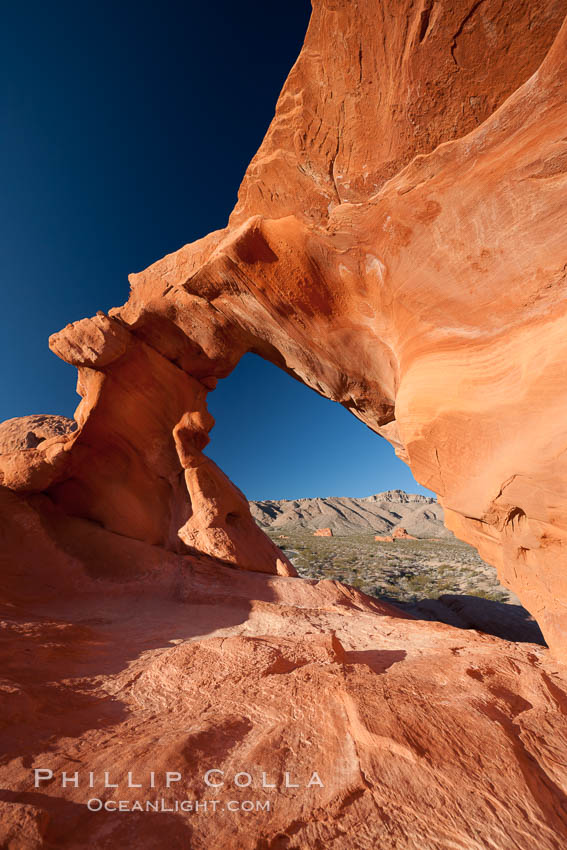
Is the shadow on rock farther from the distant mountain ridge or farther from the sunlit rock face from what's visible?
the distant mountain ridge

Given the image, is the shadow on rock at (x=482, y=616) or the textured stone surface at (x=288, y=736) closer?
the textured stone surface at (x=288, y=736)

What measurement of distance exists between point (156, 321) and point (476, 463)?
7400 mm

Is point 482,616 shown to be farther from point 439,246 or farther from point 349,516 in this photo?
point 349,516

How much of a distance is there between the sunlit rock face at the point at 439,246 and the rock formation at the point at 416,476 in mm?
26

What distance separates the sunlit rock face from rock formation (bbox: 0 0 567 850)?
26mm

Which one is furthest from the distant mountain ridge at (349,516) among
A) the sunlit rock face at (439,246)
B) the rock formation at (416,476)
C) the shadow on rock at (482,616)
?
the sunlit rock face at (439,246)

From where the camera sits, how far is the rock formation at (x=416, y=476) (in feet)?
6.39

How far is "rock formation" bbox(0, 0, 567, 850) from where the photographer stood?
1.95 m

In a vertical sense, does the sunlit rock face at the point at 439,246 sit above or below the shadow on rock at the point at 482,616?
above

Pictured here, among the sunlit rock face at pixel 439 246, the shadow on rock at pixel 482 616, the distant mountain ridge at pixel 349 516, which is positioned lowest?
the shadow on rock at pixel 482 616

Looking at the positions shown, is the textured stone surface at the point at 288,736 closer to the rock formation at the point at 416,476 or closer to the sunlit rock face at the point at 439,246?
the rock formation at the point at 416,476

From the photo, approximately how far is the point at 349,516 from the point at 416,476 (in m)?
71.3

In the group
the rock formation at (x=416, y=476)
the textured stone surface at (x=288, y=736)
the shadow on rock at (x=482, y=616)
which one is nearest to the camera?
the textured stone surface at (x=288, y=736)

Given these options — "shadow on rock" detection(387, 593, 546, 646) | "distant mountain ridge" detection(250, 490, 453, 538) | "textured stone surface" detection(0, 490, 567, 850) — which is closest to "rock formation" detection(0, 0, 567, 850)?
"textured stone surface" detection(0, 490, 567, 850)
